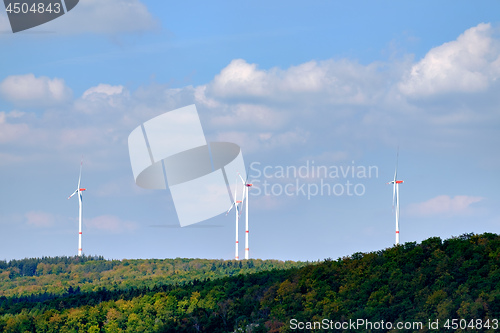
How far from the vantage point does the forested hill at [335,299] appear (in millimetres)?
118062

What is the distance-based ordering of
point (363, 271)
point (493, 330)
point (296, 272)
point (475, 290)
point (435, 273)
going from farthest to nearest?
1. point (296, 272)
2. point (363, 271)
3. point (435, 273)
4. point (475, 290)
5. point (493, 330)

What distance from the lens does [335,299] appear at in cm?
13525

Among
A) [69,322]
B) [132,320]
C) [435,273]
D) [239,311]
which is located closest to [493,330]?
[435,273]

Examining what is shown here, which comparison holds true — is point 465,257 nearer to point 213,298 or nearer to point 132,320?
point 213,298

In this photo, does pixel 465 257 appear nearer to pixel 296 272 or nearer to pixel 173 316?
pixel 296 272

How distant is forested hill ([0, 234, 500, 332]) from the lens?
118062 mm

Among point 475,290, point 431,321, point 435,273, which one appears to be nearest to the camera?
point 431,321

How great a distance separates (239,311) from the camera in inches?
5989

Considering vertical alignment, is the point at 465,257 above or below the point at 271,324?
above

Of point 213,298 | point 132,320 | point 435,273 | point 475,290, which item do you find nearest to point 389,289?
point 435,273

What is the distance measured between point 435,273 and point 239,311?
40.1m

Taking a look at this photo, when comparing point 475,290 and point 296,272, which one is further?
point 296,272

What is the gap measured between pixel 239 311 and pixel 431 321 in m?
49.4

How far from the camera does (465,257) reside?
133 metres
